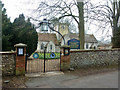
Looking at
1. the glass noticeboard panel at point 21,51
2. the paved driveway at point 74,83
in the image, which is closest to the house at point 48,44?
→ the glass noticeboard panel at point 21,51

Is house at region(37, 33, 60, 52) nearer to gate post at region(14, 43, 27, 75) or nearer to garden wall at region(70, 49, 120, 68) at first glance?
garden wall at region(70, 49, 120, 68)

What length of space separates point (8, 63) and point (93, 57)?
6.10 m

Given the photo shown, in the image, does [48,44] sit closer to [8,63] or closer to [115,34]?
[115,34]

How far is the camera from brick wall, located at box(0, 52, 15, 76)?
5.11 m

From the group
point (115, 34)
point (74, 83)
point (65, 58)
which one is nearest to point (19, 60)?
point (65, 58)

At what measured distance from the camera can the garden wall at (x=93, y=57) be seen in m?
6.88

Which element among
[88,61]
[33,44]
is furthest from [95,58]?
[33,44]

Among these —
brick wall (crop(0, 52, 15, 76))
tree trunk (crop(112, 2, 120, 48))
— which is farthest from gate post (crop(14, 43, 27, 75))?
tree trunk (crop(112, 2, 120, 48))

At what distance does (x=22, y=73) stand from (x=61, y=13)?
22.6ft

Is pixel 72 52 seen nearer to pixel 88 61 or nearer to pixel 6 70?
pixel 88 61

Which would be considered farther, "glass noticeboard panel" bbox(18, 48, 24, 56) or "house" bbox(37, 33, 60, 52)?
"house" bbox(37, 33, 60, 52)

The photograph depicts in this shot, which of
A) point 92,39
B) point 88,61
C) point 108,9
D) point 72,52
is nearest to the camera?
point 72,52

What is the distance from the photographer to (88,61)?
288 inches

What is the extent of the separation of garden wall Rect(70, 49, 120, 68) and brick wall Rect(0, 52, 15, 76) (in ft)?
12.6
